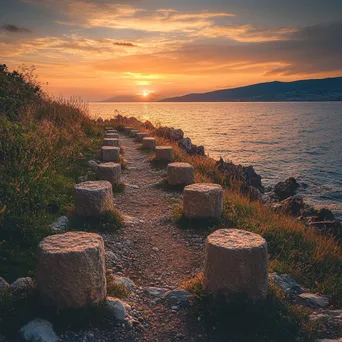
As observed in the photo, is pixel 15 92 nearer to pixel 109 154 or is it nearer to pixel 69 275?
pixel 109 154

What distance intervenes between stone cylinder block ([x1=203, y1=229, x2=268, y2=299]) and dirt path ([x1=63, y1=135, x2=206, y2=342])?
0.54 metres

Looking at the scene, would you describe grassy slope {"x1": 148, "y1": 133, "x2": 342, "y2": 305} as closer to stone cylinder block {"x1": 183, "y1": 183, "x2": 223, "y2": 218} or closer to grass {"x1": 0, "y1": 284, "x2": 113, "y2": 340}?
stone cylinder block {"x1": 183, "y1": 183, "x2": 223, "y2": 218}

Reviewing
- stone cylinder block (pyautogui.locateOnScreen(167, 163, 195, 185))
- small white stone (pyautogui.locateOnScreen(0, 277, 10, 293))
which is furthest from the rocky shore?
small white stone (pyautogui.locateOnScreen(0, 277, 10, 293))

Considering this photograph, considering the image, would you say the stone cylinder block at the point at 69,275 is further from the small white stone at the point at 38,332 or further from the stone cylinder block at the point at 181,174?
the stone cylinder block at the point at 181,174

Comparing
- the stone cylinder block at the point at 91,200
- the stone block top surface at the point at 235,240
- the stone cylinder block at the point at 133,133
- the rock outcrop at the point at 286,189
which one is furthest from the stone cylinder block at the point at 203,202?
the stone cylinder block at the point at 133,133

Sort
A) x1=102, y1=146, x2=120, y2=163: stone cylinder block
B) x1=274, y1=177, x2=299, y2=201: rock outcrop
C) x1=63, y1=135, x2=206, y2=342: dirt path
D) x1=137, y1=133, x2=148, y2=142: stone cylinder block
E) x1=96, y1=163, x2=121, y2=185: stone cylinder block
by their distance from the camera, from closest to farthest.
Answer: x1=63, y1=135, x2=206, y2=342: dirt path, x1=96, y1=163, x2=121, y2=185: stone cylinder block, x1=102, y1=146, x2=120, y2=163: stone cylinder block, x1=274, y1=177, x2=299, y2=201: rock outcrop, x1=137, y1=133, x2=148, y2=142: stone cylinder block

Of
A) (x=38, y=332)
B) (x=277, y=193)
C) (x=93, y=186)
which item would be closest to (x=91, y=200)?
(x=93, y=186)

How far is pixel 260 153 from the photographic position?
112 feet

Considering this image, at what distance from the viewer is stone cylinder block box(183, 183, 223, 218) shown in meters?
6.82

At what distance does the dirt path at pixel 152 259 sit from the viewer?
3.88 meters

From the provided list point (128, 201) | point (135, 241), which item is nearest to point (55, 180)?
point (128, 201)

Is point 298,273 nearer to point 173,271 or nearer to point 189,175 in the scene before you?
point 173,271

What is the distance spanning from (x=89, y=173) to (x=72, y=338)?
6694 millimetres

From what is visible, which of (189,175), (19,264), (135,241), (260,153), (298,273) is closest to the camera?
(19,264)
